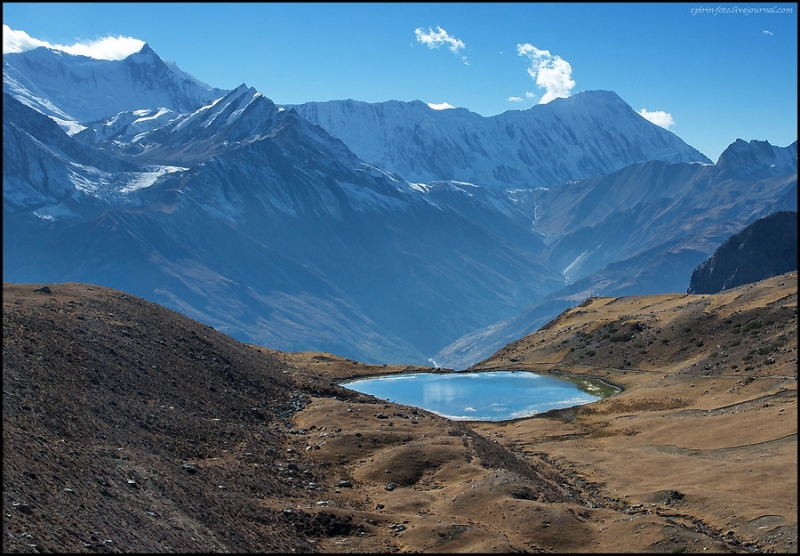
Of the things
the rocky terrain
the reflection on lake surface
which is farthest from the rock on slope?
the reflection on lake surface

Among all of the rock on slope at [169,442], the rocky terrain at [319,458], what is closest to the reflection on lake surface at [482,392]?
the rocky terrain at [319,458]

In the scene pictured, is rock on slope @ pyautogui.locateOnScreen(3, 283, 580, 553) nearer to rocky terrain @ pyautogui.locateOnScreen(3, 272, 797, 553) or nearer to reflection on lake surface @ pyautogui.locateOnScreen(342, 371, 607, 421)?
rocky terrain @ pyautogui.locateOnScreen(3, 272, 797, 553)

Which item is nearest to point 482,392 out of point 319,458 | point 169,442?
point 319,458

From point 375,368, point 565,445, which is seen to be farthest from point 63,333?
point 375,368

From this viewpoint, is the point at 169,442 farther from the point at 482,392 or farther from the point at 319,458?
the point at 482,392

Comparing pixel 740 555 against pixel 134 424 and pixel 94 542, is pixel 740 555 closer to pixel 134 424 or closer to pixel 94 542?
pixel 94 542

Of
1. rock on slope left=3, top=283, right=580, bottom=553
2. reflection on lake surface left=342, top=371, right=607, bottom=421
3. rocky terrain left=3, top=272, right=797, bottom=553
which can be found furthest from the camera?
reflection on lake surface left=342, top=371, right=607, bottom=421
